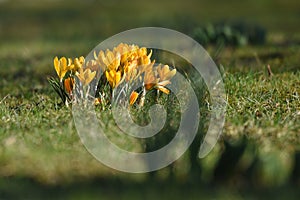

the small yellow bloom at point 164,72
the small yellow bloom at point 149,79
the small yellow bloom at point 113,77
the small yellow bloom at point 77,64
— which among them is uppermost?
the small yellow bloom at point 77,64

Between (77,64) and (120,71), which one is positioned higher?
(77,64)

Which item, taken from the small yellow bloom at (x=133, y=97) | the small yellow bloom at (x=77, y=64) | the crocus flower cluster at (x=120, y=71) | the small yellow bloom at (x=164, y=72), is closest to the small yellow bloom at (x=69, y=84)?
the crocus flower cluster at (x=120, y=71)

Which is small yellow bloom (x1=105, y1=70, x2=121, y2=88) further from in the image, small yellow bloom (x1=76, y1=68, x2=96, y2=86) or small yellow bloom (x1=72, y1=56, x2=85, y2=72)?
small yellow bloom (x1=72, y1=56, x2=85, y2=72)

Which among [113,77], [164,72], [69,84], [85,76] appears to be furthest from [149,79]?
[69,84]

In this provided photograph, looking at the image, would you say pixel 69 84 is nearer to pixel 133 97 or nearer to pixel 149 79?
pixel 133 97

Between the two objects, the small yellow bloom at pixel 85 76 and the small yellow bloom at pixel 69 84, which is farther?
the small yellow bloom at pixel 69 84

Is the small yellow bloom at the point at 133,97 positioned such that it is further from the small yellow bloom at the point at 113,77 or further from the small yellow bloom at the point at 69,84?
the small yellow bloom at the point at 69,84
